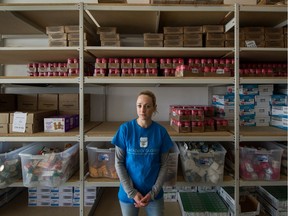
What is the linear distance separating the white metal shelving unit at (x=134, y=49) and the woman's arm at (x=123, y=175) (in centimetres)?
32

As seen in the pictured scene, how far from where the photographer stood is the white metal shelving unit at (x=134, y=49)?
152 cm

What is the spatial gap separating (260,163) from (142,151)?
1.05 metres

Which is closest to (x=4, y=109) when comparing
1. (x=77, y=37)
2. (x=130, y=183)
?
(x=77, y=37)

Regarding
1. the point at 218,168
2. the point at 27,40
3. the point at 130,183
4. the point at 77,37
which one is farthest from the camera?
the point at 27,40

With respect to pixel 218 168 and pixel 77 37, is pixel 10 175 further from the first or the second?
pixel 218 168

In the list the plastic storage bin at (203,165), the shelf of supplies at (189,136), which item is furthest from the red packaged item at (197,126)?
the plastic storage bin at (203,165)

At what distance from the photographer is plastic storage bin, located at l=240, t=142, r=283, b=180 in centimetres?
156

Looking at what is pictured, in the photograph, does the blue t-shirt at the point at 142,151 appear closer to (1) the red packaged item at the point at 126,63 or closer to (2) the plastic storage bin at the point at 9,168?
(1) the red packaged item at the point at 126,63

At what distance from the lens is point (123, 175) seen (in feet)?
3.97

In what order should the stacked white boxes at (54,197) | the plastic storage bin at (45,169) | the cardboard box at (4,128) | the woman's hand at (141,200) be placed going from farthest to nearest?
the stacked white boxes at (54,197) → the cardboard box at (4,128) → the plastic storage bin at (45,169) → the woman's hand at (141,200)

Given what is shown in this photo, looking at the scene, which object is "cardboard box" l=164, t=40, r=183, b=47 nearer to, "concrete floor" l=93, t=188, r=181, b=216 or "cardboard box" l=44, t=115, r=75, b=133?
"cardboard box" l=44, t=115, r=75, b=133

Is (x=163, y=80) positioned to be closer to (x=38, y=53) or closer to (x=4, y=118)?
(x=38, y=53)

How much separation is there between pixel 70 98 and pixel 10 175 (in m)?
0.80

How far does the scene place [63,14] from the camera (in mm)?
1683
